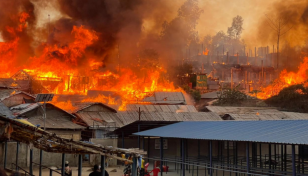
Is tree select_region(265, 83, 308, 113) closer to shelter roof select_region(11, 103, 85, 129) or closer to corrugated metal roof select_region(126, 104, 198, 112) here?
corrugated metal roof select_region(126, 104, 198, 112)

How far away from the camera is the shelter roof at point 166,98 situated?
60.5 metres

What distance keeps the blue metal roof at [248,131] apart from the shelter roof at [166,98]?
112ft

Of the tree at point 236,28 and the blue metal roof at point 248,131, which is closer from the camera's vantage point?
the blue metal roof at point 248,131

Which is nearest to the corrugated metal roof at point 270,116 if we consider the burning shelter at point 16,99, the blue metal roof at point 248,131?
the blue metal roof at point 248,131

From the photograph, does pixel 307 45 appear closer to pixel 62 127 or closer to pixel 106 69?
pixel 106 69

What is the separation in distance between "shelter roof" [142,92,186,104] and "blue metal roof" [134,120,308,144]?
34.0 metres

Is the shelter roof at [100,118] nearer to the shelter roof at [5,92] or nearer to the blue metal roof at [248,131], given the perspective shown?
the shelter roof at [5,92]

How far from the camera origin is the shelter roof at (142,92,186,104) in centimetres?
6050

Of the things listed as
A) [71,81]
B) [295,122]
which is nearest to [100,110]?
[295,122]

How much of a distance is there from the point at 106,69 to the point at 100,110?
35.6 meters

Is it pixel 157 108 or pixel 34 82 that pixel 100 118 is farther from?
pixel 34 82

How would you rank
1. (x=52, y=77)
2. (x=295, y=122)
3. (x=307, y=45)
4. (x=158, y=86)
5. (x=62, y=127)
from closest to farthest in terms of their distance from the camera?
(x=295, y=122) < (x=62, y=127) < (x=52, y=77) < (x=158, y=86) < (x=307, y=45)

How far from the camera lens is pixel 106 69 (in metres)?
77.1

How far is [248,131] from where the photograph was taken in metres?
19.4
